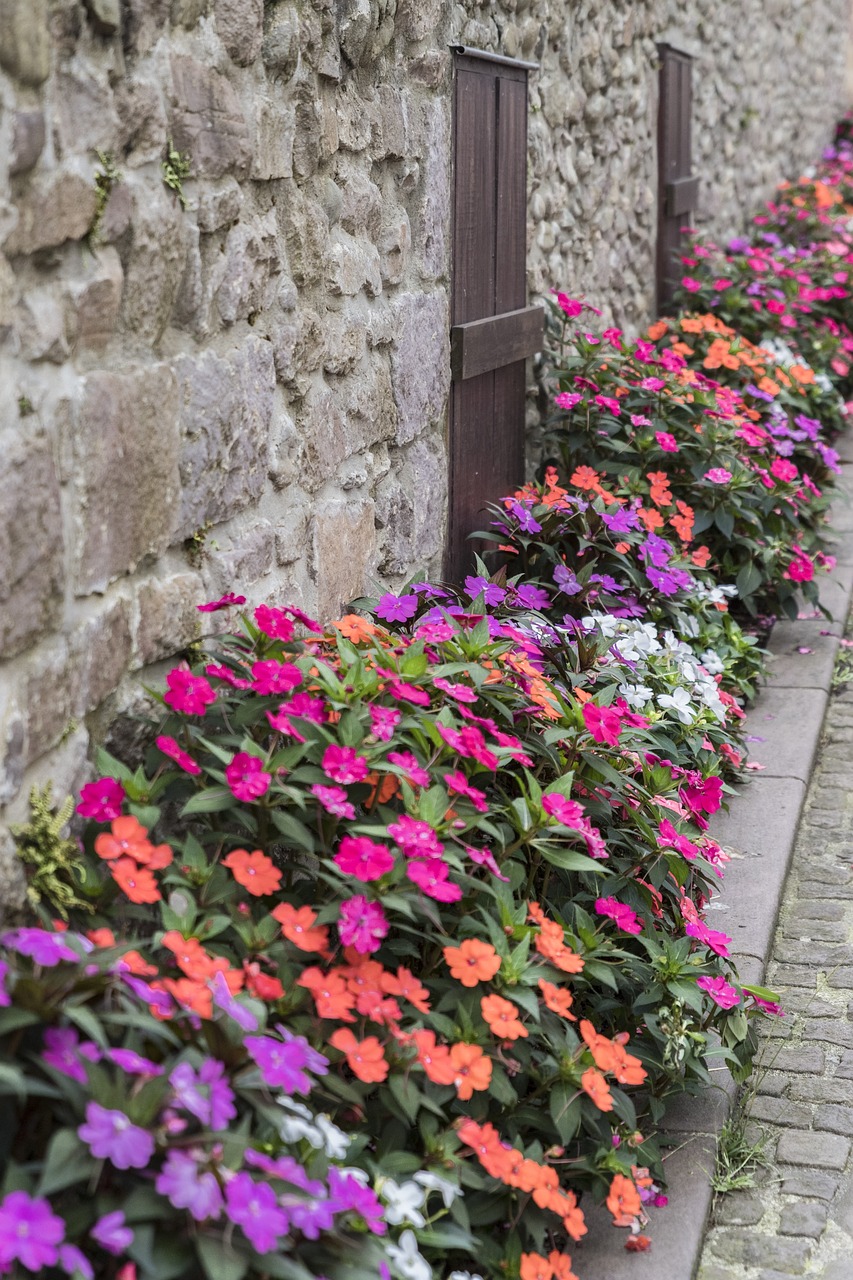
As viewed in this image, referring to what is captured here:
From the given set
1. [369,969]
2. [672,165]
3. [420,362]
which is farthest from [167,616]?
[672,165]

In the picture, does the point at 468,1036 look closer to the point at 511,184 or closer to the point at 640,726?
the point at 640,726

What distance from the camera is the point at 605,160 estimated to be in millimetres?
5398

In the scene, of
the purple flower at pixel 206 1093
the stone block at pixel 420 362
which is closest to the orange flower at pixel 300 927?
the purple flower at pixel 206 1093

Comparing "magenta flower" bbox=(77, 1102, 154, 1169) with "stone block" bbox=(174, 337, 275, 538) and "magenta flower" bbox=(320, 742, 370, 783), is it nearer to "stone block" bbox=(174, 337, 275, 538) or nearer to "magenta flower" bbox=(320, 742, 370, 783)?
"magenta flower" bbox=(320, 742, 370, 783)

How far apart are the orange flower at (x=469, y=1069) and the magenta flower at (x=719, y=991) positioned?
619mm

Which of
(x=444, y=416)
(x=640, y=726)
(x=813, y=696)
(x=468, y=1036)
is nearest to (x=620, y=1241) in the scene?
(x=468, y=1036)

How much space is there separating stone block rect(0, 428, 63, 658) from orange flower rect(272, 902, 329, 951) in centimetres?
52

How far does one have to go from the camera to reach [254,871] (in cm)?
205

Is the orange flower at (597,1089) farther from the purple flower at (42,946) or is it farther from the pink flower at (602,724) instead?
the purple flower at (42,946)

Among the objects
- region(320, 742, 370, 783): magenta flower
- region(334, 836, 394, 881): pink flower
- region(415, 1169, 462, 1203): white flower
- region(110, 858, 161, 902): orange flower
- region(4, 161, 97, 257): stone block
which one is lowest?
region(415, 1169, 462, 1203): white flower

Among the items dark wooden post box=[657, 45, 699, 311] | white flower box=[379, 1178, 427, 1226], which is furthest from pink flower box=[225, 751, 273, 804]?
dark wooden post box=[657, 45, 699, 311]

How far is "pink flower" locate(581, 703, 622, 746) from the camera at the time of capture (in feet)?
8.55

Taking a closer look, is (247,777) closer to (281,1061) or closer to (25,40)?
(281,1061)

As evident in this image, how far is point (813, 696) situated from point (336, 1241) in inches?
123
